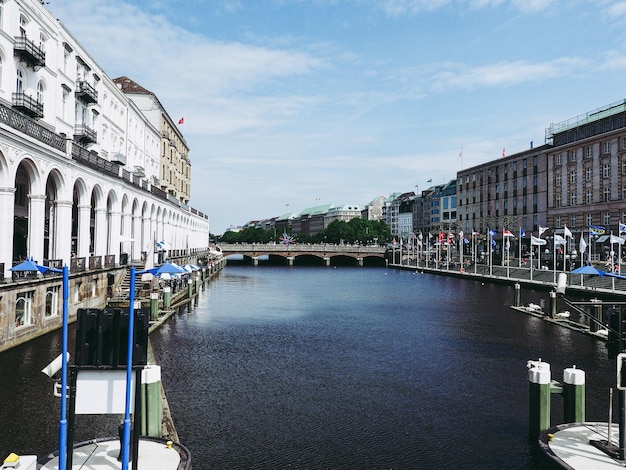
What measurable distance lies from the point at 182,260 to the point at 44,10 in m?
47.3

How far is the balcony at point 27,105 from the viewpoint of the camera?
37875mm

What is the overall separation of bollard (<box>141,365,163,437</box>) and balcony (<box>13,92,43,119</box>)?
1239 inches

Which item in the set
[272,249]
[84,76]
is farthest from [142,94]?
[272,249]

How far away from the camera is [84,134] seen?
165 feet

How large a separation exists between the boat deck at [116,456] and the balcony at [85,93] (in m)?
45.2

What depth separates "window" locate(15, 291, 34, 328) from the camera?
28.7 m

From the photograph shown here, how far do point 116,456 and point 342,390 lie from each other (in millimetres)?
11309

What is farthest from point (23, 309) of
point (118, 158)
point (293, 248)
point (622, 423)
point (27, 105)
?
point (293, 248)

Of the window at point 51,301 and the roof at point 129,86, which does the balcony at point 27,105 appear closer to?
the window at point 51,301

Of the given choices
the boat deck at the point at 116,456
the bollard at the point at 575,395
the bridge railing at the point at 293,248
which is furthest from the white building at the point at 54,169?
the bridge railing at the point at 293,248

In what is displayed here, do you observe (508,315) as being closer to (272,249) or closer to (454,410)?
(454,410)

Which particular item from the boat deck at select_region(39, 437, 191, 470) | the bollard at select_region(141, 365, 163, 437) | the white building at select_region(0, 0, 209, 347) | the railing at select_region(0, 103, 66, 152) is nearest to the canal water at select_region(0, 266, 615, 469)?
the bollard at select_region(141, 365, 163, 437)

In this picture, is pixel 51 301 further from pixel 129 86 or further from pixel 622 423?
pixel 129 86

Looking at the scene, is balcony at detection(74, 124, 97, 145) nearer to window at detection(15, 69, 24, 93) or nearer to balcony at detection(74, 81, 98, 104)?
balcony at detection(74, 81, 98, 104)
